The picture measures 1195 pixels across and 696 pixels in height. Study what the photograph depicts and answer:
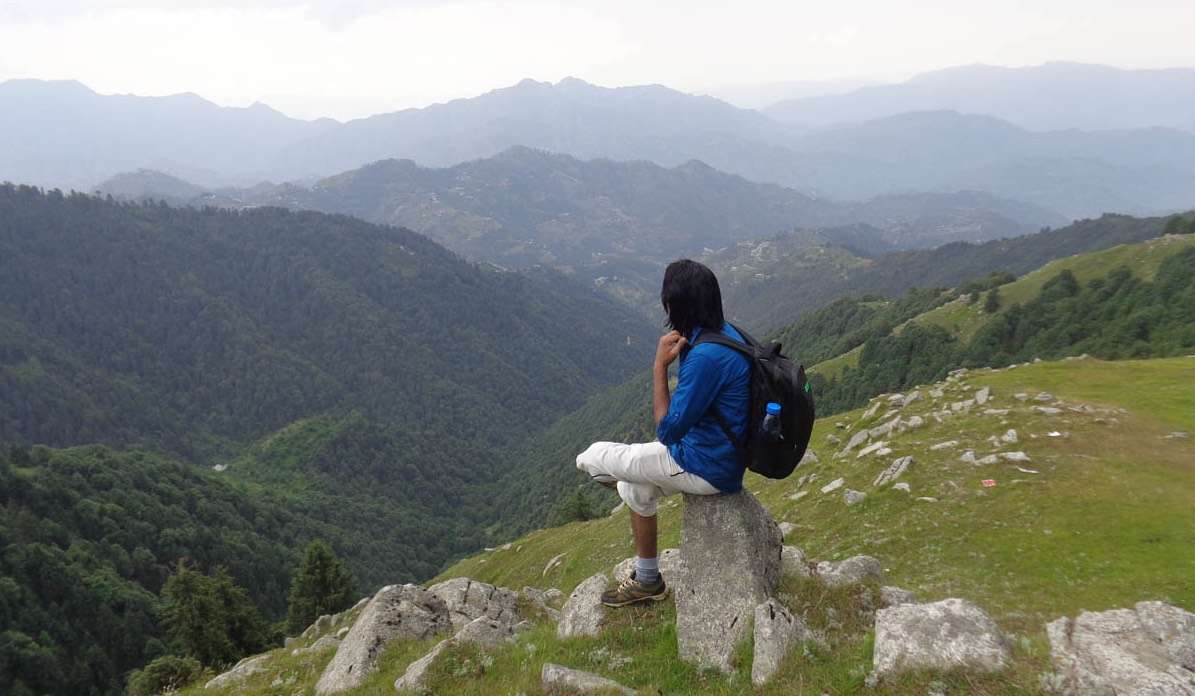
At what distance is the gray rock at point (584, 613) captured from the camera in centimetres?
1244

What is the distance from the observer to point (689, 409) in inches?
368

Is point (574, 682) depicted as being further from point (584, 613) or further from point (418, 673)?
point (418, 673)

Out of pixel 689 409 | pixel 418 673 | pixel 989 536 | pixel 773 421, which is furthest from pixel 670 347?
Answer: pixel 989 536

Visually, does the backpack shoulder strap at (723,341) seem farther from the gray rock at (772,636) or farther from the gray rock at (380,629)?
the gray rock at (380,629)

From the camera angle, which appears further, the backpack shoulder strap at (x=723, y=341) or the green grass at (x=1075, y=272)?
the green grass at (x=1075, y=272)

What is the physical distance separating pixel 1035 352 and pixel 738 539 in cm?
10162

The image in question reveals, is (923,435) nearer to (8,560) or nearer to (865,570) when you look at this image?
(865,570)

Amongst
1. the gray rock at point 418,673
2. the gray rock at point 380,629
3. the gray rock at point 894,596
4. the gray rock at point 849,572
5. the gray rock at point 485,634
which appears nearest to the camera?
the gray rock at point 418,673

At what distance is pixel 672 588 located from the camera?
12.7 m

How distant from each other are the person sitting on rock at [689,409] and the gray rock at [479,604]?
8.98m

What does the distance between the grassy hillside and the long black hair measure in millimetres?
5820

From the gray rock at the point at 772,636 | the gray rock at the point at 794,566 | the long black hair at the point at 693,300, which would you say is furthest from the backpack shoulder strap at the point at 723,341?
the gray rock at the point at 794,566

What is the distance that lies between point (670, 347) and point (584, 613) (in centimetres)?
687

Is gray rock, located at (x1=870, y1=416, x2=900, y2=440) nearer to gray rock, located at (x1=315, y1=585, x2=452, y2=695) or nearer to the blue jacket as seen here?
gray rock, located at (x1=315, y1=585, x2=452, y2=695)
